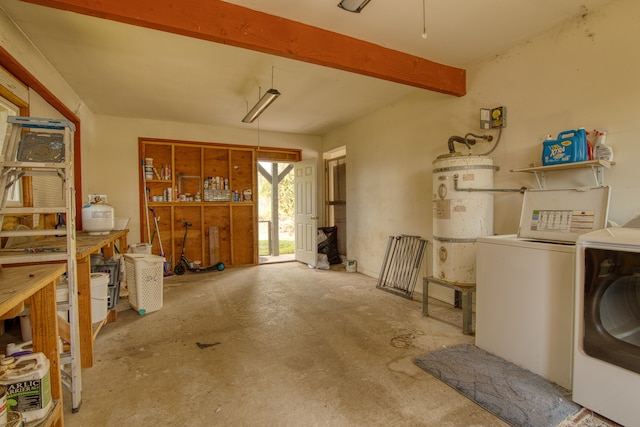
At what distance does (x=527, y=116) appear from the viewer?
9.46 feet

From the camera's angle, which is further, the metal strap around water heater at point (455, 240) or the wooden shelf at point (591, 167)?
the metal strap around water heater at point (455, 240)

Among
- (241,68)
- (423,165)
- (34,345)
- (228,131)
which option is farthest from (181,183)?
(34,345)

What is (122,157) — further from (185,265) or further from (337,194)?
(337,194)

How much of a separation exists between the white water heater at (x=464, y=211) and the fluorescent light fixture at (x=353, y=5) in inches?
61.7

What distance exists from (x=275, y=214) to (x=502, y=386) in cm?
602

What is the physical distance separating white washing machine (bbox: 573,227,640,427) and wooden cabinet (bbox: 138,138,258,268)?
16.9 ft

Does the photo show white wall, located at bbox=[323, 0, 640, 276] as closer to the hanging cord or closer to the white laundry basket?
the hanging cord

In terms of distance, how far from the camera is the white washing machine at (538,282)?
1.99 meters

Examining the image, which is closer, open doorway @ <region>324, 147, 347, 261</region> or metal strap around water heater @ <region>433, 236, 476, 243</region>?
metal strap around water heater @ <region>433, 236, 476, 243</region>

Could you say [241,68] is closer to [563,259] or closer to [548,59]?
[548,59]

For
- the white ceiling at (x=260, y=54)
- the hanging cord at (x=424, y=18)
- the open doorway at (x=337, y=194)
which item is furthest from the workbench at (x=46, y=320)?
the open doorway at (x=337, y=194)

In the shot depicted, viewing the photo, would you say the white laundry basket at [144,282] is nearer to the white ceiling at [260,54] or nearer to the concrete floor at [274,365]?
the concrete floor at [274,365]

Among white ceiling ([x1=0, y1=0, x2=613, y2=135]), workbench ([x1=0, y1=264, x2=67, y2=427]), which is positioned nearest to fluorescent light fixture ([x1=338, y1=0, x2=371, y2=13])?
white ceiling ([x1=0, y1=0, x2=613, y2=135])

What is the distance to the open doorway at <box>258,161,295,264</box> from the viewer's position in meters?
7.41
